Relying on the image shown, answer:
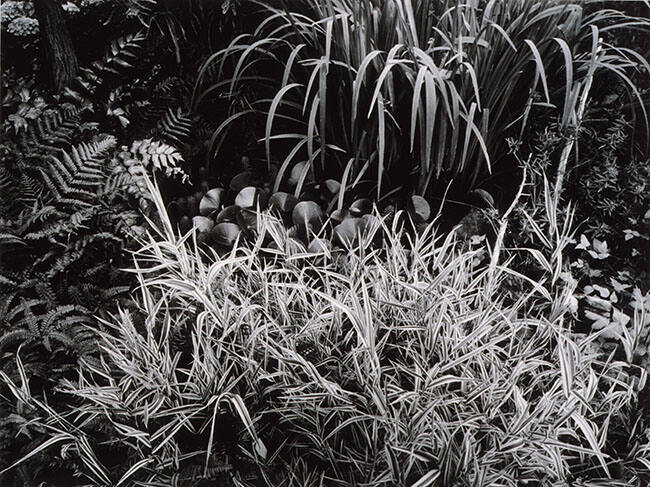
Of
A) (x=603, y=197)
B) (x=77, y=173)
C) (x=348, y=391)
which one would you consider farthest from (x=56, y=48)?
(x=603, y=197)

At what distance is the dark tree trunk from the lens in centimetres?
173

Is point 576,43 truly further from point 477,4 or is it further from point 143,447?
point 143,447

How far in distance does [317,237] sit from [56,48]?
929 millimetres

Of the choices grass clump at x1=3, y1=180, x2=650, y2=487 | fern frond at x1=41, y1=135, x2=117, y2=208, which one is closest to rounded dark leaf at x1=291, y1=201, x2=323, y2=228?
grass clump at x1=3, y1=180, x2=650, y2=487

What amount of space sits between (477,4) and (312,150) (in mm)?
616

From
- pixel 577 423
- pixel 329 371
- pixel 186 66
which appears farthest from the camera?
pixel 186 66

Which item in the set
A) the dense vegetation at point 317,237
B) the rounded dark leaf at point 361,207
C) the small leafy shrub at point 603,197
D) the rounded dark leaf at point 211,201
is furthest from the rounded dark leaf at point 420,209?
the rounded dark leaf at point 211,201

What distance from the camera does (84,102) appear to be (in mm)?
1771

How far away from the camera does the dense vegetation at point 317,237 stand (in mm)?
1372

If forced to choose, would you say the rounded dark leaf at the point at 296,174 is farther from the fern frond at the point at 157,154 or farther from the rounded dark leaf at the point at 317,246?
the fern frond at the point at 157,154

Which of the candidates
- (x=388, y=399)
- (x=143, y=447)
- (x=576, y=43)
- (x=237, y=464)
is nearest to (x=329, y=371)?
(x=388, y=399)

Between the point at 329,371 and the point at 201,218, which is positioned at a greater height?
the point at 201,218

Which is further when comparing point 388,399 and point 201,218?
point 201,218

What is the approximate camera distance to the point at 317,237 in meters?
1.61
